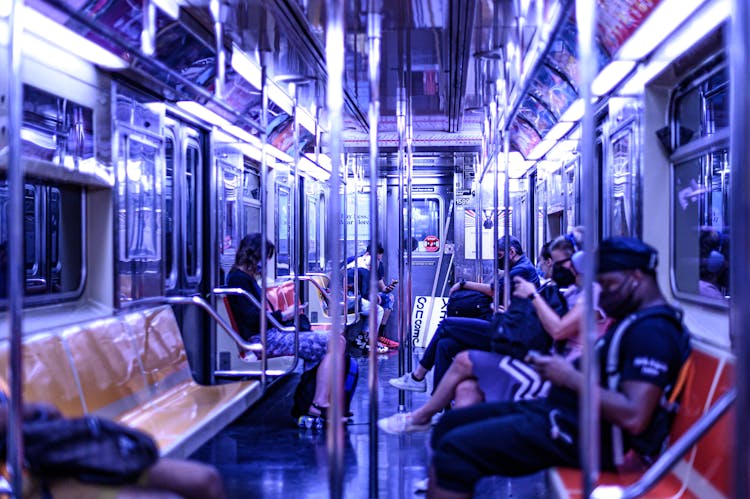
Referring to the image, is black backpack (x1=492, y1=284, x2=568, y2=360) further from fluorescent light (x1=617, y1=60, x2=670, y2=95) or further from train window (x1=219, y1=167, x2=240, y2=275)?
train window (x1=219, y1=167, x2=240, y2=275)

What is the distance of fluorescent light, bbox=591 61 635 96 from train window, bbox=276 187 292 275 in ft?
14.9

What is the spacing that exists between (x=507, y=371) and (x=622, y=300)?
1157 mm

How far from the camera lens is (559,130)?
6691 millimetres

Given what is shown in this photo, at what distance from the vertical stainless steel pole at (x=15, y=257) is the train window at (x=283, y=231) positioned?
6.19 meters

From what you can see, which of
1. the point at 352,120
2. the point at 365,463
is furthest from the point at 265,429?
the point at 352,120

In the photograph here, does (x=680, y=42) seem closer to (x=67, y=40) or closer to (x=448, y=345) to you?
(x=448, y=345)

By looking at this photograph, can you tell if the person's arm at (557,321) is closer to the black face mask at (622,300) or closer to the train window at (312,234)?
the black face mask at (622,300)

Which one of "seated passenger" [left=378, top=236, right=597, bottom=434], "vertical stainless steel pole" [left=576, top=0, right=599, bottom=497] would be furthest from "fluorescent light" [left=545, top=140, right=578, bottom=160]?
"vertical stainless steel pole" [left=576, top=0, right=599, bottom=497]

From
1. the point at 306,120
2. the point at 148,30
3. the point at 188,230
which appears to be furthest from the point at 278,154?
the point at 148,30

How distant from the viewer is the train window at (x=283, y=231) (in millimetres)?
8812

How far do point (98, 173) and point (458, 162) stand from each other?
8508mm

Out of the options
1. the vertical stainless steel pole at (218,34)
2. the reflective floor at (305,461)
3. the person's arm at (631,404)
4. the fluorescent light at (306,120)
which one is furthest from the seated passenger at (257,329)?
the person's arm at (631,404)

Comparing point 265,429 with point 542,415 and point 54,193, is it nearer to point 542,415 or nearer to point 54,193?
point 54,193

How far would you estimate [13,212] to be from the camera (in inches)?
93.6
